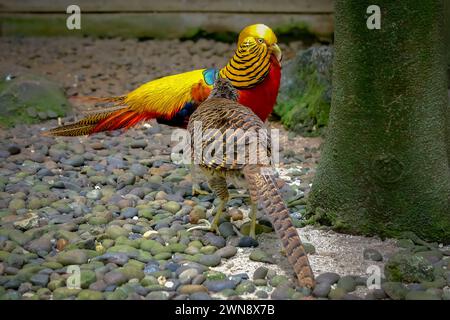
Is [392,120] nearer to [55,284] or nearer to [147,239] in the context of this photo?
[147,239]

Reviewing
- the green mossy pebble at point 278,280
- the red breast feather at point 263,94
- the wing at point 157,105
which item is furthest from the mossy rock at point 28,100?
the green mossy pebble at point 278,280

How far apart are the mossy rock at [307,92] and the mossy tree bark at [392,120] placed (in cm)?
201

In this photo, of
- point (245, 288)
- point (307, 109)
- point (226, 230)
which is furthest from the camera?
point (307, 109)

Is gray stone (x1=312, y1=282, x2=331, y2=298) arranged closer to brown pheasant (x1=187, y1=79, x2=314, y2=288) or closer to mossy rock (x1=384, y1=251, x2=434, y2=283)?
brown pheasant (x1=187, y1=79, x2=314, y2=288)

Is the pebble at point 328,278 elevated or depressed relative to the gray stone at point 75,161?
depressed

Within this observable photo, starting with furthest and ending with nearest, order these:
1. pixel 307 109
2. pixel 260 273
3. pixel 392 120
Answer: pixel 307 109 < pixel 392 120 < pixel 260 273

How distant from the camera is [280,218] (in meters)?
3.14

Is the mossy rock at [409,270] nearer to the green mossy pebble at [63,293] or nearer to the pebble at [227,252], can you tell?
the pebble at [227,252]

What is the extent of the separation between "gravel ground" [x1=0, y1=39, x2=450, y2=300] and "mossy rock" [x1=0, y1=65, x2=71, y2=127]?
7.5 inches

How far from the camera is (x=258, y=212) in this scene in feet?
13.2

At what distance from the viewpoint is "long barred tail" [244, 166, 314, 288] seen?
10.0 ft

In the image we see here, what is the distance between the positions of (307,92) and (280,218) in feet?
9.77

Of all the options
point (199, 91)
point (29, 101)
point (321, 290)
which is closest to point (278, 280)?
point (321, 290)

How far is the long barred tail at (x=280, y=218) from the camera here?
3055 millimetres
